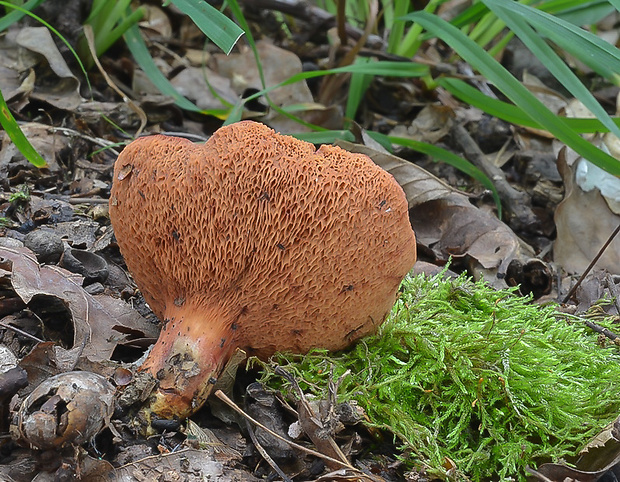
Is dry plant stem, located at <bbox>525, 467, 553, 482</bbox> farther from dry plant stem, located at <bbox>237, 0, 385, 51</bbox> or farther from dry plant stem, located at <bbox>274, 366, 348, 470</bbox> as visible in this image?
dry plant stem, located at <bbox>237, 0, 385, 51</bbox>

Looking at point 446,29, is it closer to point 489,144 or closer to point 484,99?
point 484,99

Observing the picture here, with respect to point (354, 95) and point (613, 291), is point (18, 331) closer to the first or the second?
point (613, 291)

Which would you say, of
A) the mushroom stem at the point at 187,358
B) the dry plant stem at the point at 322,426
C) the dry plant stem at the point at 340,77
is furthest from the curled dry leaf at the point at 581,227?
the mushroom stem at the point at 187,358

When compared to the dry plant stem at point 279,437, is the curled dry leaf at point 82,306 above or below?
below

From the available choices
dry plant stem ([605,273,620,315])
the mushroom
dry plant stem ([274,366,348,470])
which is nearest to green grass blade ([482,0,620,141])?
dry plant stem ([605,273,620,315])

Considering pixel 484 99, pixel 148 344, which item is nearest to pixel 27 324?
pixel 148 344

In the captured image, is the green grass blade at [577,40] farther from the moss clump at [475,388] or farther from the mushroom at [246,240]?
the mushroom at [246,240]
